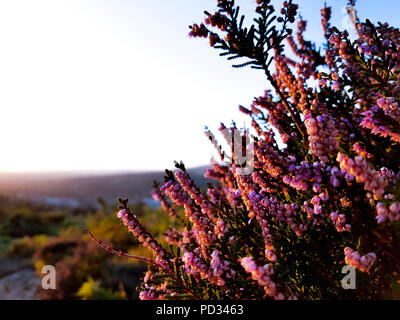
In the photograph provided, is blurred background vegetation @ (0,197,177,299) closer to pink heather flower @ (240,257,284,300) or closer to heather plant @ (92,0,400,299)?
heather plant @ (92,0,400,299)

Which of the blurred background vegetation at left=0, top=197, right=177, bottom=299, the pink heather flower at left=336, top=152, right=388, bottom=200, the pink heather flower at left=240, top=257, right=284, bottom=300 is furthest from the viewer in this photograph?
the blurred background vegetation at left=0, top=197, right=177, bottom=299

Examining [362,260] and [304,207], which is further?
[304,207]

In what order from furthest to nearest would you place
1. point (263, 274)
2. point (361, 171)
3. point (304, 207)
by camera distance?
point (304, 207) → point (263, 274) → point (361, 171)

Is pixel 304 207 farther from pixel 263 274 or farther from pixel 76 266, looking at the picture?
pixel 76 266

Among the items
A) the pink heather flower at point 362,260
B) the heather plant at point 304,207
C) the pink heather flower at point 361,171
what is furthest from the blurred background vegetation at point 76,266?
the pink heather flower at point 361,171

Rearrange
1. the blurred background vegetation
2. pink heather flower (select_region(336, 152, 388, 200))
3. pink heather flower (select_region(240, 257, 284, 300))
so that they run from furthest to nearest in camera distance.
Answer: the blurred background vegetation < pink heather flower (select_region(240, 257, 284, 300)) < pink heather flower (select_region(336, 152, 388, 200))

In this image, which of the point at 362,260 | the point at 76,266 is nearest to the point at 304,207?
the point at 362,260

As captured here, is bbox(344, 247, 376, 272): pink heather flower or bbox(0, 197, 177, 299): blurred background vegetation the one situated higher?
bbox(344, 247, 376, 272): pink heather flower

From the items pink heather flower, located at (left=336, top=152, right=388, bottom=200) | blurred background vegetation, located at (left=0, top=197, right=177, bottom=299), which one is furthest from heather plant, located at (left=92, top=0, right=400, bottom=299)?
blurred background vegetation, located at (left=0, top=197, right=177, bottom=299)

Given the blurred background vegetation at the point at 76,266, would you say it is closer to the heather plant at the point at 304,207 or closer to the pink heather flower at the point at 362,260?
the heather plant at the point at 304,207

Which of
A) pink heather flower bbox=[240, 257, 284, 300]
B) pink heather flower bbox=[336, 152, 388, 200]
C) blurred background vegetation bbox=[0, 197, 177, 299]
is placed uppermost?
pink heather flower bbox=[336, 152, 388, 200]

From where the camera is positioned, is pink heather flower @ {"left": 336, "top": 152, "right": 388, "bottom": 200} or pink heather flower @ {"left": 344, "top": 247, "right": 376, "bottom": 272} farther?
pink heather flower @ {"left": 344, "top": 247, "right": 376, "bottom": 272}
